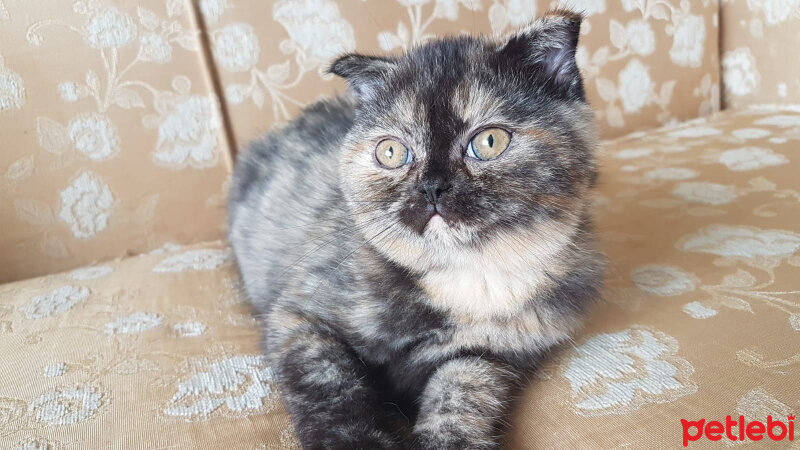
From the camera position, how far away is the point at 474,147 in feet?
2.61

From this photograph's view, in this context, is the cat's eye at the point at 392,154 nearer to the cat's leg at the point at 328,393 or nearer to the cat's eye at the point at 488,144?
the cat's eye at the point at 488,144

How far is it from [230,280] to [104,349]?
352 millimetres

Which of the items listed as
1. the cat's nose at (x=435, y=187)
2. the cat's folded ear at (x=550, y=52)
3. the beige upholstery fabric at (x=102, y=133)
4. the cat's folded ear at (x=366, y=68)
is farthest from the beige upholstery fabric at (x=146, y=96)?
the cat's nose at (x=435, y=187)

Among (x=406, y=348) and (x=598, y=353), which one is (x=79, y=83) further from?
(x=598, y=353)

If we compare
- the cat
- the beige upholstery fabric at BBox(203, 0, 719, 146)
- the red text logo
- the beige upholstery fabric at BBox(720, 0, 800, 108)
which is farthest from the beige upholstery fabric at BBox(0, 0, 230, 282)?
the beige upholstery fabric at BBox(720, 0, 800, 108)

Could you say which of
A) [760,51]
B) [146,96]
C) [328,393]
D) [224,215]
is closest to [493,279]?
→ [328,393]

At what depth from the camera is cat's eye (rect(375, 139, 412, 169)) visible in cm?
84

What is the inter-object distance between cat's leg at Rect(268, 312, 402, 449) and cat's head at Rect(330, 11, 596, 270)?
0.19 m

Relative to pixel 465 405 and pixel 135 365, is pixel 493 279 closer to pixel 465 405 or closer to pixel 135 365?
pixel 465 405

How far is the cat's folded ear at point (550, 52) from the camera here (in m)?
0.83

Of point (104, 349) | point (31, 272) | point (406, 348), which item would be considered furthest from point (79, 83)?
point (406, 348)

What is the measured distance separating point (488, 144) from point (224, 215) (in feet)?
3.29

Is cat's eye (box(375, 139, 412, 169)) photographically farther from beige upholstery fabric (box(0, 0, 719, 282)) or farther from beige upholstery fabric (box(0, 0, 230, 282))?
beige upholstery fabric (box(0, 0, 230, 282))

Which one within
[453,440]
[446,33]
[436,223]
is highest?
[446,33]
